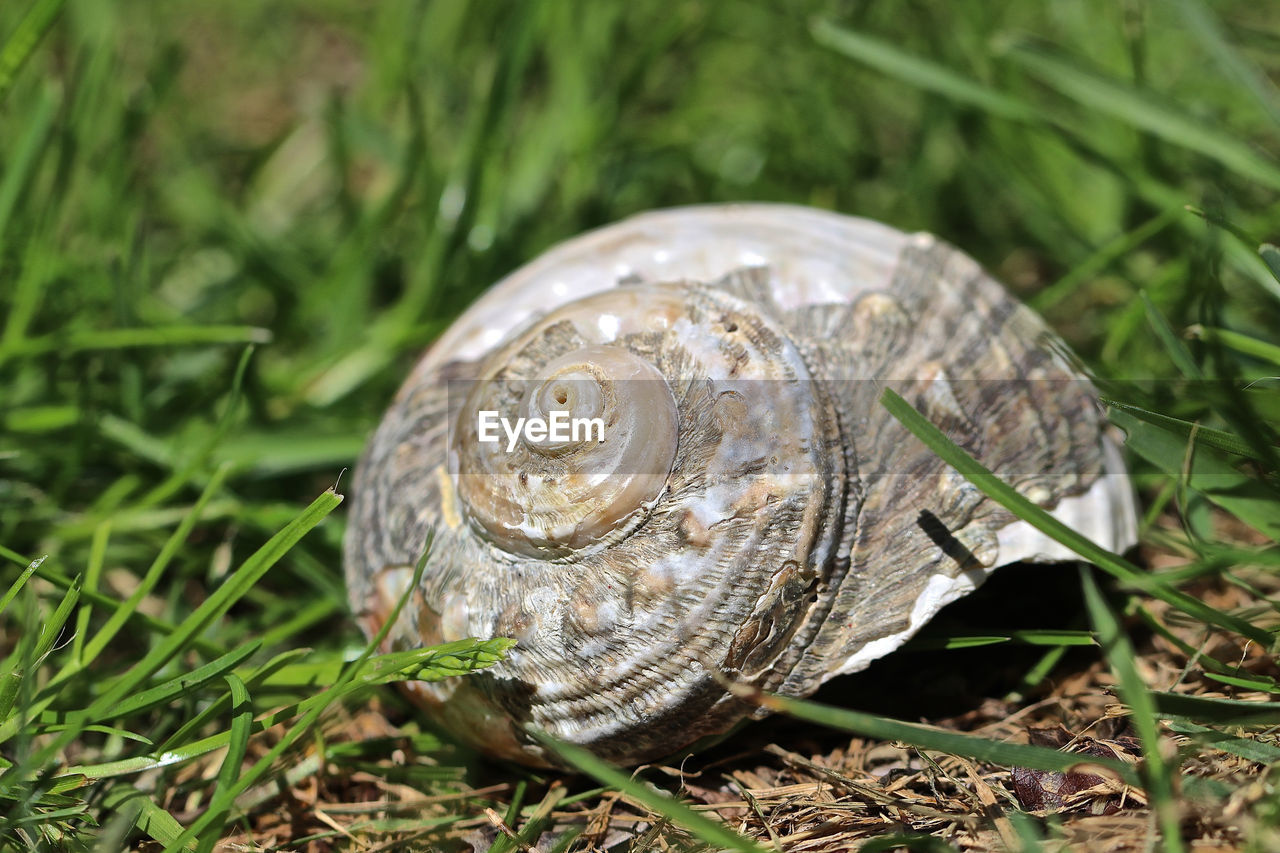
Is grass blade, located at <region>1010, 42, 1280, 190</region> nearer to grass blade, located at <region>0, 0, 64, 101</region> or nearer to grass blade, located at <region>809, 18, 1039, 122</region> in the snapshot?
grass blade, located at <region>809, 18, 1039, 122</region>

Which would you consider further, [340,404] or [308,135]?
[308,135]

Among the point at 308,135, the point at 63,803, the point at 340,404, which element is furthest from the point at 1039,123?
the point at 63,803

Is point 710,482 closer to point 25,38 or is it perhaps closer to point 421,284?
point 421,284

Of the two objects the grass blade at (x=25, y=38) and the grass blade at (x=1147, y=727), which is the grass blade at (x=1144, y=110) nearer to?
the grass blade at (x=1147, y=727)

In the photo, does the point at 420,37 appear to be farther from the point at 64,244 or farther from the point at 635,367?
the point at 635,367

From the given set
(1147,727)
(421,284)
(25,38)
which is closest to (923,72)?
(421,284)
